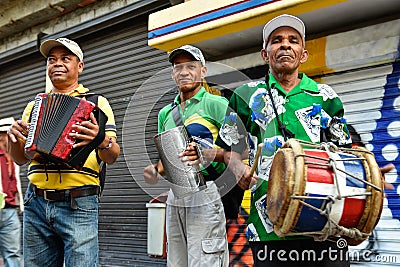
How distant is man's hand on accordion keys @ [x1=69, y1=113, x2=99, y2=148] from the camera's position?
2.64 metres

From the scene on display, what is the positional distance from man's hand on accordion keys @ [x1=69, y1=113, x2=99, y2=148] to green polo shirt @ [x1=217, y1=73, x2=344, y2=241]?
73cm

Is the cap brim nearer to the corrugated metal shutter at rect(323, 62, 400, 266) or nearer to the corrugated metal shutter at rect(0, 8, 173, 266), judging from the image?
the corrugated metal shutter at rect(323, 62, 400, 266)

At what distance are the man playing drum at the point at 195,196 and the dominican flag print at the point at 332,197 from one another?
3.22 ft

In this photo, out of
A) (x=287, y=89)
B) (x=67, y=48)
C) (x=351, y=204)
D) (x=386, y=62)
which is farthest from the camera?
(x=386, y=62)

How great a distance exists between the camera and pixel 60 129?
8.77ft

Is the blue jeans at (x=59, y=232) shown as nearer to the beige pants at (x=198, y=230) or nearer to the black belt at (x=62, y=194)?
the black belt at (x=62, y=194)

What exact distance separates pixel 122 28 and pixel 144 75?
3.18 ft

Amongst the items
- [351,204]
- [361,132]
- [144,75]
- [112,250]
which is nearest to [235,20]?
[361,132]

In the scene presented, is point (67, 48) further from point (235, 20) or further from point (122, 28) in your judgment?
point (122, 28)

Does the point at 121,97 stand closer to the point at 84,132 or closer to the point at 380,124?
the point at 380,124

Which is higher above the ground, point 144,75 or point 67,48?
point 144,75

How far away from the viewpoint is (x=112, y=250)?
7.35 metres

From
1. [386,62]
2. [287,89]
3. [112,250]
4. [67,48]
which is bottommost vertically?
[112,250]

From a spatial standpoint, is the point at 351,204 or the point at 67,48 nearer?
the point at 351,204
